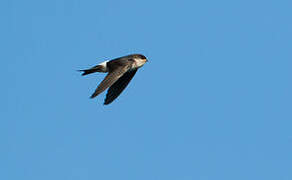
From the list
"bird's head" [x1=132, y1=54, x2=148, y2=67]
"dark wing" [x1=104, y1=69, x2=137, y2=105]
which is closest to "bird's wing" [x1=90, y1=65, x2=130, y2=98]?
"bird's head" [x1=132, y1=54, x2=148, y2=67]

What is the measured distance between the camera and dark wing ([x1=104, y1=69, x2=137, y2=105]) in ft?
71.7

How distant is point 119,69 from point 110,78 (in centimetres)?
67

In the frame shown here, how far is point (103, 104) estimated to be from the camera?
851 inches

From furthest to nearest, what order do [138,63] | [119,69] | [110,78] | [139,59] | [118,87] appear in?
[118,87], [139,59], [138,63], [119,69], [110,78]

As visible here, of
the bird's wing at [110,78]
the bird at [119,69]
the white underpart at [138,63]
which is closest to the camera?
the bird's wing at [110,78]

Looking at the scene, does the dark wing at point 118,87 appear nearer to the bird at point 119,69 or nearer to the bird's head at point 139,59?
the bird at point 119,69

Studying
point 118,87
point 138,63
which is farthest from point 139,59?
point 118,87

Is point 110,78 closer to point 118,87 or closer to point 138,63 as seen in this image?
point 138,63

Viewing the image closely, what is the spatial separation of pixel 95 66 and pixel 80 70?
0.55 meters

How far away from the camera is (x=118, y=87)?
2208 centimetres

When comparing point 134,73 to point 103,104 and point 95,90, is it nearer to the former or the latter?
point 103,104

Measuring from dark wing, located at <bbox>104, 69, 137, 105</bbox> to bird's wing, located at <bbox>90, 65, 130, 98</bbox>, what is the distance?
1208 mm

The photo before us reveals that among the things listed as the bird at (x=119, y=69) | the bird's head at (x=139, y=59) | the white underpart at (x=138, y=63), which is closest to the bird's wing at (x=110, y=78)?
the bird at (x=119, y=69)

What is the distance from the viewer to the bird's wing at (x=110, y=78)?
19266 mm
